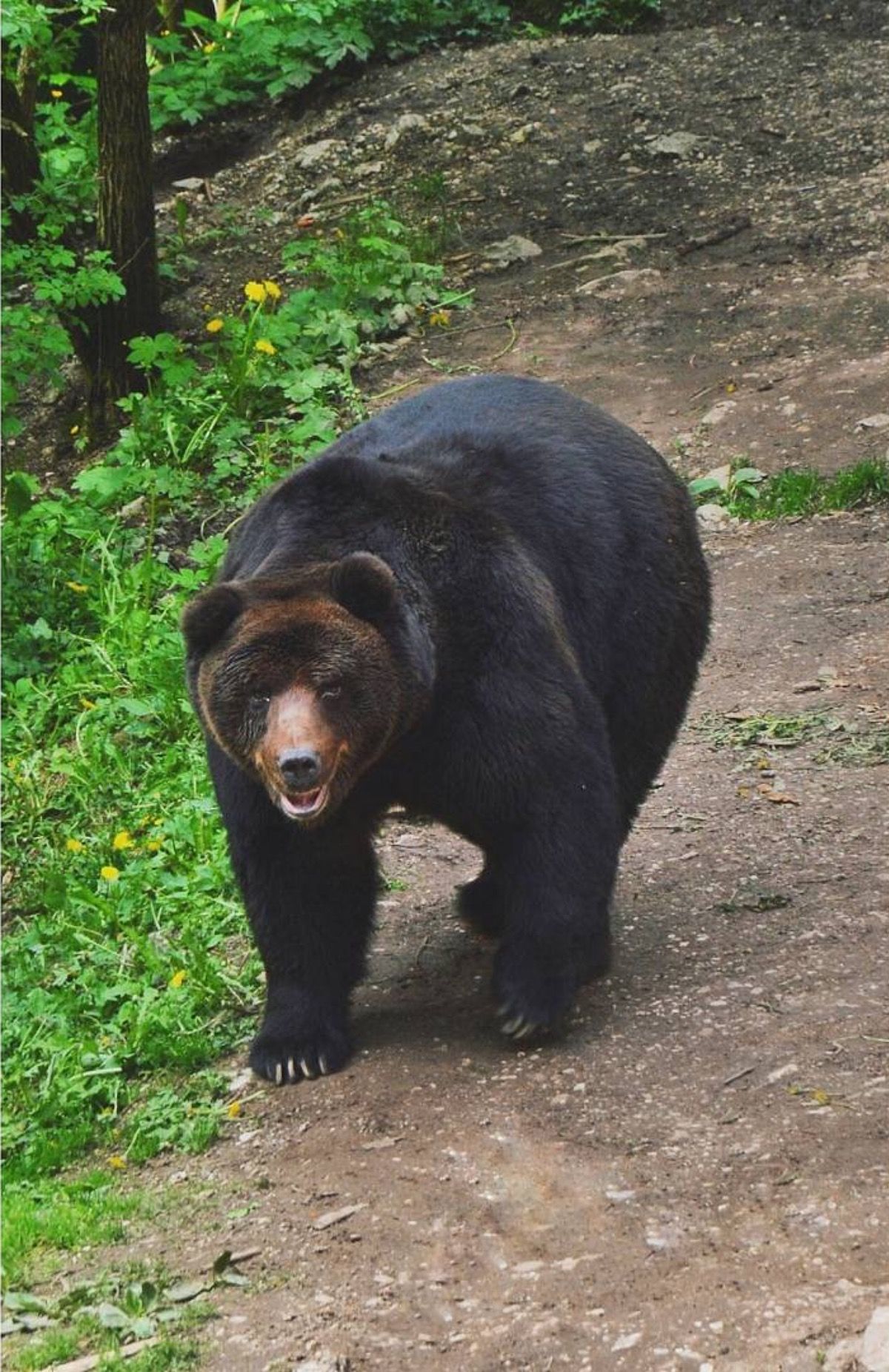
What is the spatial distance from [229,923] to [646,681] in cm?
184

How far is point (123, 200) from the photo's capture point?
12.2 meters

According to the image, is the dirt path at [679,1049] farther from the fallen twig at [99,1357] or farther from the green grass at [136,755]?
the green grass at [136,755]

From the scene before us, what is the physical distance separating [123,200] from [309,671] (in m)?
8.04

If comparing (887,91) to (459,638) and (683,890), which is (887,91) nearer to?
(683,890)

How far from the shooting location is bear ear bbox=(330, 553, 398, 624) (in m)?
4.95

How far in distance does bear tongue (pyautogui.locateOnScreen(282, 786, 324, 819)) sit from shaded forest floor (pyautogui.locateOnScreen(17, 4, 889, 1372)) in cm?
92

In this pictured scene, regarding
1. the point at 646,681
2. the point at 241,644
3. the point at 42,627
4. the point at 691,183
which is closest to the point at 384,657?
the point at 241,644

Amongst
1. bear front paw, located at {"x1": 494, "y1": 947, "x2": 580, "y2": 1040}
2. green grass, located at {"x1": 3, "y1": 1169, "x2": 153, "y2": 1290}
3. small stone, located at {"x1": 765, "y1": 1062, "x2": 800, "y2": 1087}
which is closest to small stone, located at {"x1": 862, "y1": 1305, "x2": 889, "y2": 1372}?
small stone, located at {"x1": 765, "y1": 1062, "x2": 800, "y2": 1087}

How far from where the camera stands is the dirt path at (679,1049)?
4.12 metres

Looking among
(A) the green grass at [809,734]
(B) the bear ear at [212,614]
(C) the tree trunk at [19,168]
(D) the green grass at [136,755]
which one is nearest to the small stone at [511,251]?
(D) the green grass at [136,755]

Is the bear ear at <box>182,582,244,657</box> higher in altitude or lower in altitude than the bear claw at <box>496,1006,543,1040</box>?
higher

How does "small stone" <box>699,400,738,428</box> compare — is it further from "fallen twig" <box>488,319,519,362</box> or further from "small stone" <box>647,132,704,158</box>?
"small stone" <box>647,132,704,158</box>

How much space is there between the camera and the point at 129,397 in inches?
452

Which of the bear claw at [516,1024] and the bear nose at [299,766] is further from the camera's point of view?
the bear claw at [516,1024]
